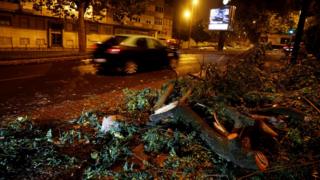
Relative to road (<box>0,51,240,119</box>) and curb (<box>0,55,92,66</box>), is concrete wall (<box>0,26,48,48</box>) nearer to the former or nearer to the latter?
curb (<box>0,55,92,66</box>)

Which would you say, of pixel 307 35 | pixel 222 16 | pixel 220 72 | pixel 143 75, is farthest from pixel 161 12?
pixel 220 72

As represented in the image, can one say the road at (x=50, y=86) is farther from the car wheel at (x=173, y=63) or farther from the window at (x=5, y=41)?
the window at (x=5, y=41)

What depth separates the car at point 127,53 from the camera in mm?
11453

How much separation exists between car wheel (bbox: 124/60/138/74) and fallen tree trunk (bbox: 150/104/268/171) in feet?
24.4

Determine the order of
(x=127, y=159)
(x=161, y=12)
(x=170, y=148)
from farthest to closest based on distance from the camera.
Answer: (x=161, y=12) < (x=170, y=148) < (x=127, y=159)

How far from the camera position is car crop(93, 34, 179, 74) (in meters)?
11.5

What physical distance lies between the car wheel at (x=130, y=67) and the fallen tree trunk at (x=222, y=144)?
7.43 m

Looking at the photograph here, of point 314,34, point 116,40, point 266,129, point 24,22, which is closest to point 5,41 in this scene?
point 24,22

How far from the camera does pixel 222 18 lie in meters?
39.2

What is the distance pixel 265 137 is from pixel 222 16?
37221mm

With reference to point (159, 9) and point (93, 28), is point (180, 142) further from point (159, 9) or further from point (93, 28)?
point (159, 9)

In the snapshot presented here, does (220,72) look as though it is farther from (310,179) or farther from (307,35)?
(307,35)

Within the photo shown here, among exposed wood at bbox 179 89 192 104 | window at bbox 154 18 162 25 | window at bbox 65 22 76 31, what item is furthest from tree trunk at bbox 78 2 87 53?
window at bbox 154 18 162 25

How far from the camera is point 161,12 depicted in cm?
4784
